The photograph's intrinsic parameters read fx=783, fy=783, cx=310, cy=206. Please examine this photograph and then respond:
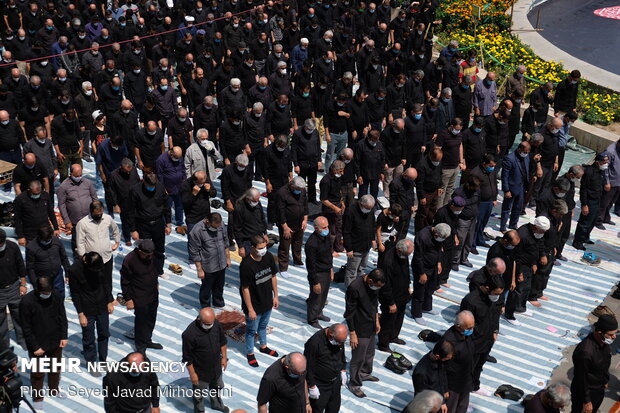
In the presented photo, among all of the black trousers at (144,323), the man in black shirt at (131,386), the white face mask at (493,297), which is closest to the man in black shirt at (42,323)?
the black trousers at (144,323)

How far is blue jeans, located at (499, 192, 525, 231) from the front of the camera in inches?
540

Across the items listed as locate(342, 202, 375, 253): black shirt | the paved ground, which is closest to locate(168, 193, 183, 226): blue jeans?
the paved ground

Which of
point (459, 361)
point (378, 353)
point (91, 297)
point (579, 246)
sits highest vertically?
point (91, 297)

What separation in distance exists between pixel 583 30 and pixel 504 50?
23.6 ft

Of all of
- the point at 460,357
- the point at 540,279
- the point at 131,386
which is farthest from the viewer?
the point at 540,279

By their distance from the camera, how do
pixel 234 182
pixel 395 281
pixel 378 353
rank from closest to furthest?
pixel 395 281 < pixel 378 353 < pixel 234 182

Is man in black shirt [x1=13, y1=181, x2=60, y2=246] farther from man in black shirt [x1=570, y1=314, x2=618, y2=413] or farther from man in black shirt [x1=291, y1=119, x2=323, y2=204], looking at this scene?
man in black shirt [x1=570, y1=314, x2=618, y2=413]

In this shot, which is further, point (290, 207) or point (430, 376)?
point (290, 207)

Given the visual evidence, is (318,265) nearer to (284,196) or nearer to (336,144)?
(284,196)

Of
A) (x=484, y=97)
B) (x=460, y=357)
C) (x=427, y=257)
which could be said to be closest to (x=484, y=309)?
(x=460, y=357)

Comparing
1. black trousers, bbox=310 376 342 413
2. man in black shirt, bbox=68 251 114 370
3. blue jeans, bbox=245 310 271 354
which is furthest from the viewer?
blue jeans, bbox=245 310 271 354

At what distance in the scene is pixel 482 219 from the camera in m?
13.2

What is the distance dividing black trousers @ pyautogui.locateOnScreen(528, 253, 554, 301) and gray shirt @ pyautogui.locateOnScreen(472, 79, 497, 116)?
17.9ft

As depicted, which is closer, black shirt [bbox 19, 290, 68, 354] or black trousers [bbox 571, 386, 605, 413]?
black shirt [bbox 19, 290, 68, 354]
